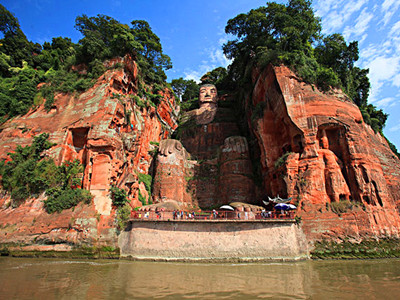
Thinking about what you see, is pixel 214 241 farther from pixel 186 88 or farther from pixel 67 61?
pixel 186 88

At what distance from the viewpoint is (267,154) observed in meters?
25.7

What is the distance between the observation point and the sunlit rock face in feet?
90.2

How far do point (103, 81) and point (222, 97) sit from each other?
24899 millimetres

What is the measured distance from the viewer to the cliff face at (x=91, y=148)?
1770cm

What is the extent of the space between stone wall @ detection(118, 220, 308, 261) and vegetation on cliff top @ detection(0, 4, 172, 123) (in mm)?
17279

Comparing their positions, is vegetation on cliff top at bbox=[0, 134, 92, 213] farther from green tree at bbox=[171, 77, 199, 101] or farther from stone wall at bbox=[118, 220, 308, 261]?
green tree at bbox=[171, 77, 199, 101]

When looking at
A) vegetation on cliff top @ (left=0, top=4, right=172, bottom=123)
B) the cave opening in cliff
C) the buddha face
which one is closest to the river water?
the cave opening in cliff

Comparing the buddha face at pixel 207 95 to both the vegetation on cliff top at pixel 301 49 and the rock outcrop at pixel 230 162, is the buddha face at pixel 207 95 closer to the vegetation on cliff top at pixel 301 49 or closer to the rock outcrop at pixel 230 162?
the vegetation on cliff top at pixel 301 49

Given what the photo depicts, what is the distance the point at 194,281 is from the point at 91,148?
15.0 meters

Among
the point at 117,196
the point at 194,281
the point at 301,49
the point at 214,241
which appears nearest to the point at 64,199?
the point at 117,196

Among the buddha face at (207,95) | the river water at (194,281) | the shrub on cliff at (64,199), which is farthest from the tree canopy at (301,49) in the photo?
the shrub on cliff at (64,199)

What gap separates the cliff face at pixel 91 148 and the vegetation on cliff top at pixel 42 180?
0.64m

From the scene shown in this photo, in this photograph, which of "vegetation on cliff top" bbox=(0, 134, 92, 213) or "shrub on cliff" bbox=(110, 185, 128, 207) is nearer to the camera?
"vegetation on cliff top" bbox=(0, 134, 92, 213)

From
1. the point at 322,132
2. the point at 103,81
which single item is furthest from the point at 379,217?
the point at 103,81
